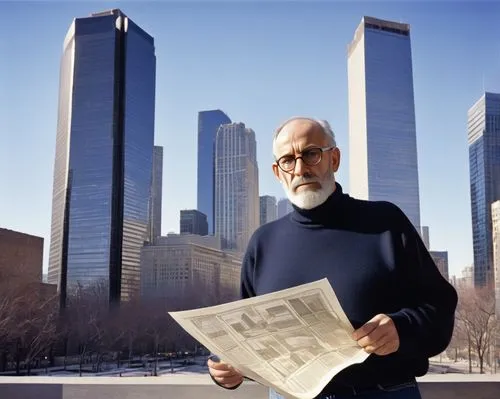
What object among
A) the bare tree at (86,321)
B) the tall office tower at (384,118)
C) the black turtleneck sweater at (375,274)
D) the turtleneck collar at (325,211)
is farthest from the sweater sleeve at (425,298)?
the tall office tower at (384,118)

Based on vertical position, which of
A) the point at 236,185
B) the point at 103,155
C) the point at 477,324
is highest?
the point at 236,185

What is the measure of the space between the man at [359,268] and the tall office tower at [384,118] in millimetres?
48447

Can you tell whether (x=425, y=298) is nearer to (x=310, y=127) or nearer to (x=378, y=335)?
(x=378, y=335)

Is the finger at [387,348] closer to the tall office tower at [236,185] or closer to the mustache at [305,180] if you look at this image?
the mustache at [305,180]

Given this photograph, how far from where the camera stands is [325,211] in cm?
83

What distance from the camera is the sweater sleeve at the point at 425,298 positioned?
71 cm

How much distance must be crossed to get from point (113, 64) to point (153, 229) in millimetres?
13516

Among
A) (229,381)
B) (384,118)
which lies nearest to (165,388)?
(229,381)

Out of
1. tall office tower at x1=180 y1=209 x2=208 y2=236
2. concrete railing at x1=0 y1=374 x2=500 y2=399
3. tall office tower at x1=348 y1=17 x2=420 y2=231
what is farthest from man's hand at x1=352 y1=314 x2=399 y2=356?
tall office tower at x1=348 y1=17 x2=420 y2=231

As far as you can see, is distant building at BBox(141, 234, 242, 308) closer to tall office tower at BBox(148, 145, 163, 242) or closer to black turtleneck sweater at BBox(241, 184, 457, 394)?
tall office tower at BBox(148, 145, 163, 242)

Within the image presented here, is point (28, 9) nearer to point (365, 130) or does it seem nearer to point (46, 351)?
point (46, 351)

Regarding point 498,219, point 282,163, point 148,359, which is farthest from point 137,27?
point 282,163

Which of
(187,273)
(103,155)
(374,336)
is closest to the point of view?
(374,336)

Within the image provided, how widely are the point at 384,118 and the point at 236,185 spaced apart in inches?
605
